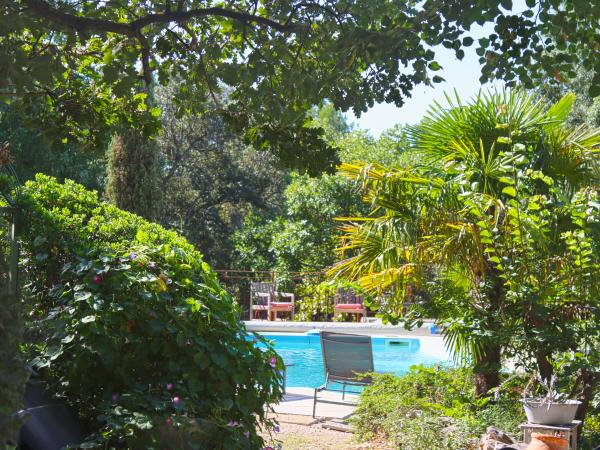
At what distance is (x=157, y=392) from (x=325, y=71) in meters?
2.09

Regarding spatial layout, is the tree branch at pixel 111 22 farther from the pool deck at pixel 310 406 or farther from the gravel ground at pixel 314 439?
Result: the pool deck at pixel 310 406

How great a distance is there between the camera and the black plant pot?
315 cm

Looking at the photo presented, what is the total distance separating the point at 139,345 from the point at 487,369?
2.86 m

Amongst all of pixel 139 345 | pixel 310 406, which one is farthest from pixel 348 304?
pixel 139 345

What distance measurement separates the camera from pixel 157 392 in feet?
11.0

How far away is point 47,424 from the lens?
126 inches

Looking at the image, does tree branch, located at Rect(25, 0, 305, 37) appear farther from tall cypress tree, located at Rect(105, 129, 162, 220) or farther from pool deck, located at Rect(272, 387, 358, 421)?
tall cypress tree, located at Rect(105, 129, 162, 220)

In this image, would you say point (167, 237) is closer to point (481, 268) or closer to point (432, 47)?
point (432, 47)

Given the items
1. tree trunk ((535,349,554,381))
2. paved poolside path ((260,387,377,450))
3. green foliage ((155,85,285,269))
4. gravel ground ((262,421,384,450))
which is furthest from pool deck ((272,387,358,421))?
green foliage ((155,85,285,269))

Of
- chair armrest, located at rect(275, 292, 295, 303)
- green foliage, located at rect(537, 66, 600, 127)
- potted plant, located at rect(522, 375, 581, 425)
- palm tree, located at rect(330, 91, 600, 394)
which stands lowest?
potted plant, located at rect(522, 375, 581, 425)

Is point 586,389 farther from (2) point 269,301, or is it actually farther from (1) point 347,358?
(2) point 269,301

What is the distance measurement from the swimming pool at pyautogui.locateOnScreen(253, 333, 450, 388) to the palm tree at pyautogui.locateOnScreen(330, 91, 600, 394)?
631 centimetres

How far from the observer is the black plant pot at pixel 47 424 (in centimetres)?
315

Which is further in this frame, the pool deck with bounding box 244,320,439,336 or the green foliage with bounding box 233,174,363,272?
the green foliage with bounding box 233,174,363,272
